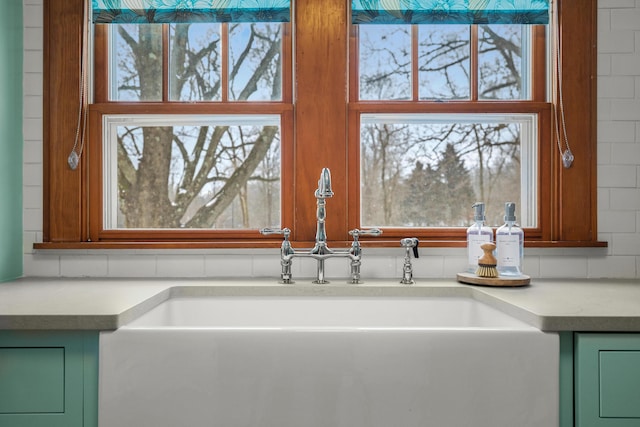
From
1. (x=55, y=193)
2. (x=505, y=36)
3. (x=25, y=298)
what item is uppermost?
(x=505, y=36)

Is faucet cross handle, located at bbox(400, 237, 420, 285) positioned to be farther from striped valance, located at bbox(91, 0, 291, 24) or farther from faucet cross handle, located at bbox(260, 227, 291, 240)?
striped valance, located at bbox(91, 0, 291, 24)

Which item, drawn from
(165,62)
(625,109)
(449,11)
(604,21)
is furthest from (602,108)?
(165,62)

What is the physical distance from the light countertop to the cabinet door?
0.13 ft

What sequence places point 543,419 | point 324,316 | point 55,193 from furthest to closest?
point 55,193, point 324,316, point 543,419

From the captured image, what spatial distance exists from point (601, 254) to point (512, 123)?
2.09 ft

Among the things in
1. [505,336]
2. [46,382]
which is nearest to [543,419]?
[505,336]

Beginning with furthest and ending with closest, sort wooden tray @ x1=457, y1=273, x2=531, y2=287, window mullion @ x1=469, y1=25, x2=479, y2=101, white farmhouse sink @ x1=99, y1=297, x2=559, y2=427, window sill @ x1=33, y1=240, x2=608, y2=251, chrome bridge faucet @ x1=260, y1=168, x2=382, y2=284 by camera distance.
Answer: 1. window mullion @ x1=469, y1=25, x2=479, y2=101
2. window sill @ x1=33, y1=240, x2=608, y2=251
3. chrome bridge faucet @ x1=260, y1=168, x2=382, y2=284
4. wooden tray @ x1=457, y1=273, x2=531, y2=287
5. white farmhouse sink @ x1=99, y1=297, x2=559, y2=427

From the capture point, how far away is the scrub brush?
168 centimetres

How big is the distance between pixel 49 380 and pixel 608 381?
1397 millimetres

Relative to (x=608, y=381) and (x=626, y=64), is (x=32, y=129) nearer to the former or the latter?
(x=608, y=381)

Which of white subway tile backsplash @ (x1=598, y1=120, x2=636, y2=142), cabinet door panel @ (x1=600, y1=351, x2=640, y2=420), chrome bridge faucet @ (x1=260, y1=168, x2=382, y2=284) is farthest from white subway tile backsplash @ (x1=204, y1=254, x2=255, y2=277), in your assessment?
white subway tile backsplash @ (x1=598, y1=120, x2=636, y2=142)

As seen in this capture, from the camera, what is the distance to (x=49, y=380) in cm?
121

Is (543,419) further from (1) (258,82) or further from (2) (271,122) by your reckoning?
(1) (258,82)

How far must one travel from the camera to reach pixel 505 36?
204 cm
